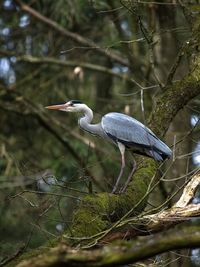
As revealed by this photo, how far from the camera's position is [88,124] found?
6.59 m

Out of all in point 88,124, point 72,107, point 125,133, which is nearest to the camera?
point 125,133

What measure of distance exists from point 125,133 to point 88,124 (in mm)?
484

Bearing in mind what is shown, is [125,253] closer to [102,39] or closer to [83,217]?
[83,217]

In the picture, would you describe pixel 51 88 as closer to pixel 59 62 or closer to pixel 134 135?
pixel 59 62

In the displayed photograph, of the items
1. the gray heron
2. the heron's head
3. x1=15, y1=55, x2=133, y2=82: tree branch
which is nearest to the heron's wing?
the gray heron

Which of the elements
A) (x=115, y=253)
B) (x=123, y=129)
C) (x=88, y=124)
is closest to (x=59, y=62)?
(x=88, y=124)

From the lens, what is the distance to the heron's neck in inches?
257

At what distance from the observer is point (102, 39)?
11.2 m

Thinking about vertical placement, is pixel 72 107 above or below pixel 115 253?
below

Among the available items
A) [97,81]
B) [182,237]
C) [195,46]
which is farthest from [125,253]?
[97,81]

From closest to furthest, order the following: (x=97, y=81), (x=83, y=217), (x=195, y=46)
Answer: (x=83, y=217)
(x=195, y=46)
(x=97, y=81)

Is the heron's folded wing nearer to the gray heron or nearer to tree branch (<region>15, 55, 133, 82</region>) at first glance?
the gray heron

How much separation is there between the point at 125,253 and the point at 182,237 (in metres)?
0.25

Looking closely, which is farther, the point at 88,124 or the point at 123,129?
the point at 88,124
